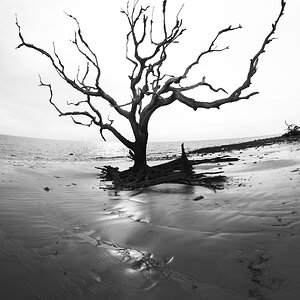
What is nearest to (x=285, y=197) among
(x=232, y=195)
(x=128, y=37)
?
(x=232, y=195)

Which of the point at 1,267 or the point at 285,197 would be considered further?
the point at 285,197

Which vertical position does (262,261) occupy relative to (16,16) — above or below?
below

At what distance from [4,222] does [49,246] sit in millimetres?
1255

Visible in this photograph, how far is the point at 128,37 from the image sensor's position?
1131 cm

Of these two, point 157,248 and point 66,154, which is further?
point 66,154

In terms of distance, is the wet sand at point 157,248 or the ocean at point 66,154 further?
the ocean at point 66,154

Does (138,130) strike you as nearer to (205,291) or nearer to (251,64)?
(251,64)

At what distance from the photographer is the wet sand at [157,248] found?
91.8 inches

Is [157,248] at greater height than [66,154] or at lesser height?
lesser

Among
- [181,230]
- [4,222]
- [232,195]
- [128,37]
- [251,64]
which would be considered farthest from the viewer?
[128,37]

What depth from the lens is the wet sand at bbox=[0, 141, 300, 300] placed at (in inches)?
91.8

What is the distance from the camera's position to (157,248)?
10.6ft

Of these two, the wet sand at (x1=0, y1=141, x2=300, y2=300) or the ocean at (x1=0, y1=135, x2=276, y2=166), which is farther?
the ocean at (x1=0, y1=135, x2=276, y2=166)

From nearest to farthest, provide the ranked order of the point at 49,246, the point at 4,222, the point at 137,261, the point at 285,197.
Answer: the point at 137,261 < the point at 49,246 < the point at 4,222 < the point at 285,197
